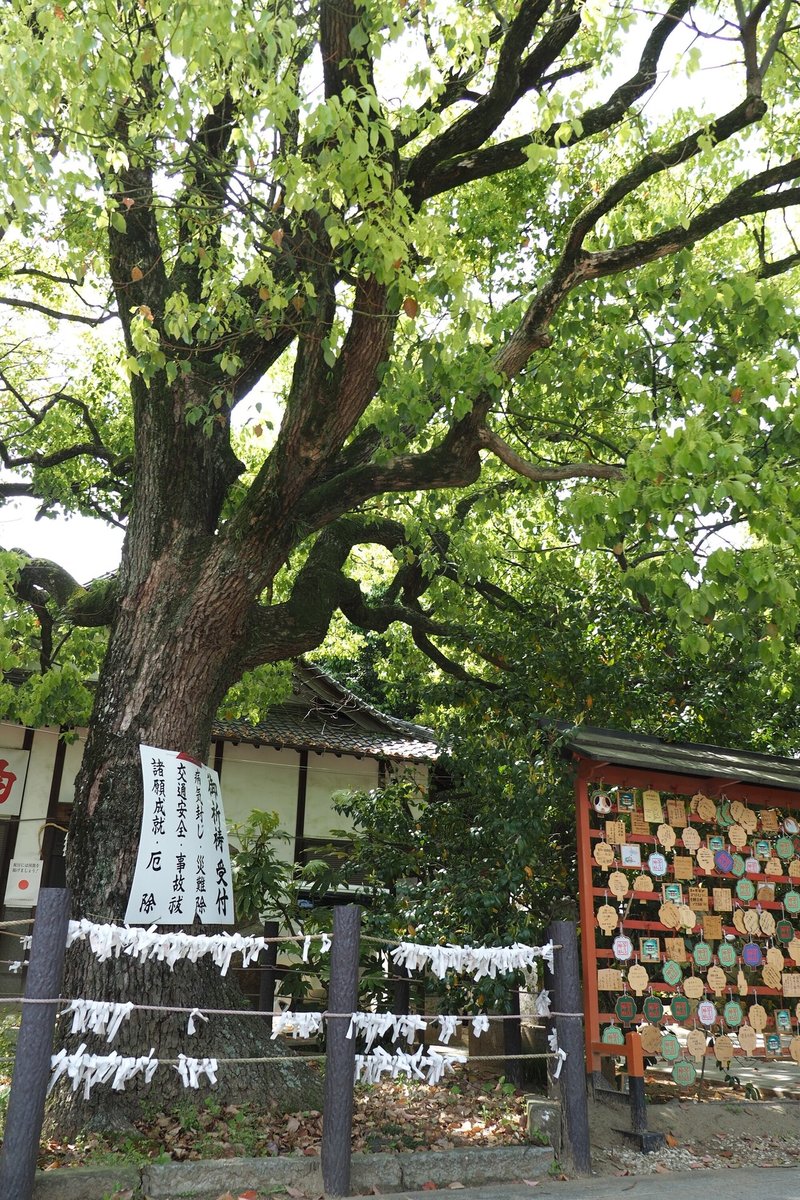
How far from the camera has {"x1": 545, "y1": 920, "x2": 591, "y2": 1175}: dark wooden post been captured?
554 cm

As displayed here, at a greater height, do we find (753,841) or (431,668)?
(431,668)

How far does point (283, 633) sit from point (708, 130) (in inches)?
192

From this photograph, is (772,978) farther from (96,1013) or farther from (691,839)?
(96,1013)

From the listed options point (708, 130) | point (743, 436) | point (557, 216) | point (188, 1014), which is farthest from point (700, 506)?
point (557, 216)

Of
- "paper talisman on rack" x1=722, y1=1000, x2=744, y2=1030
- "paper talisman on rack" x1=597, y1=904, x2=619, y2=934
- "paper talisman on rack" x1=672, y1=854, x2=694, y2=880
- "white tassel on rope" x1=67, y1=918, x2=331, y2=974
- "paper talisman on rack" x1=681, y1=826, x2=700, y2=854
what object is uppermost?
"paper talisman on rack" x1=681, y1=826, x2=700, y2=854

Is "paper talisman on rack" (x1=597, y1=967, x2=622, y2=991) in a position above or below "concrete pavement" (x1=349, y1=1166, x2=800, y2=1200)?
above

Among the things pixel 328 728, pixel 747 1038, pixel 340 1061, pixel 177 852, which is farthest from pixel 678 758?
pixel 328 728

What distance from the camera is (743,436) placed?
578 centimetres

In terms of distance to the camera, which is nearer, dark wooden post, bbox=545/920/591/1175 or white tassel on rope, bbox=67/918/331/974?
white tassel on rope, bbox=67/918/331/974

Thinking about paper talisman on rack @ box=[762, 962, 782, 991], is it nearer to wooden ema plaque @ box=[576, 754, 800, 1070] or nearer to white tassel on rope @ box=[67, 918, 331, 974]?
wooden ema plaque @ box=[576, 754, 800, 1070]

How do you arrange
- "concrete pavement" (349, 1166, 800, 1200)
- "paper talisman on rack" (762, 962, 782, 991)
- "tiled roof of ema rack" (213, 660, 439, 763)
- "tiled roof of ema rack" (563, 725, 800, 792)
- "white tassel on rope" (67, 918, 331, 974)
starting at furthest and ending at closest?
"tiled roof of ema rack" (213, 660, 439, 763), "paper talisman on rack" (762, 962, 782, 991), "tiled roof of ema rack" (563, 725, 800, 792), "concrete pavement" (349, 1166, 800, 1200), "white tassel on rope" (67, 918, 331, 974)

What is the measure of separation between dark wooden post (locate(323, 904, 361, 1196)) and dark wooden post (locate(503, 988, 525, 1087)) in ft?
7.04

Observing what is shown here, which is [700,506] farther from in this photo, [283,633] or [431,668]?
[431,668]

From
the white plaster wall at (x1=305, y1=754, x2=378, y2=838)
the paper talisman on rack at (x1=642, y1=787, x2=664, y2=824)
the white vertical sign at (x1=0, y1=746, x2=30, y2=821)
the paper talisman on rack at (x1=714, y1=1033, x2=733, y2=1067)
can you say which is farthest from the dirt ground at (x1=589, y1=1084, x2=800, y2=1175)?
the white vertical sign at (x1=0, y1=746, x2=30, y2=821)
